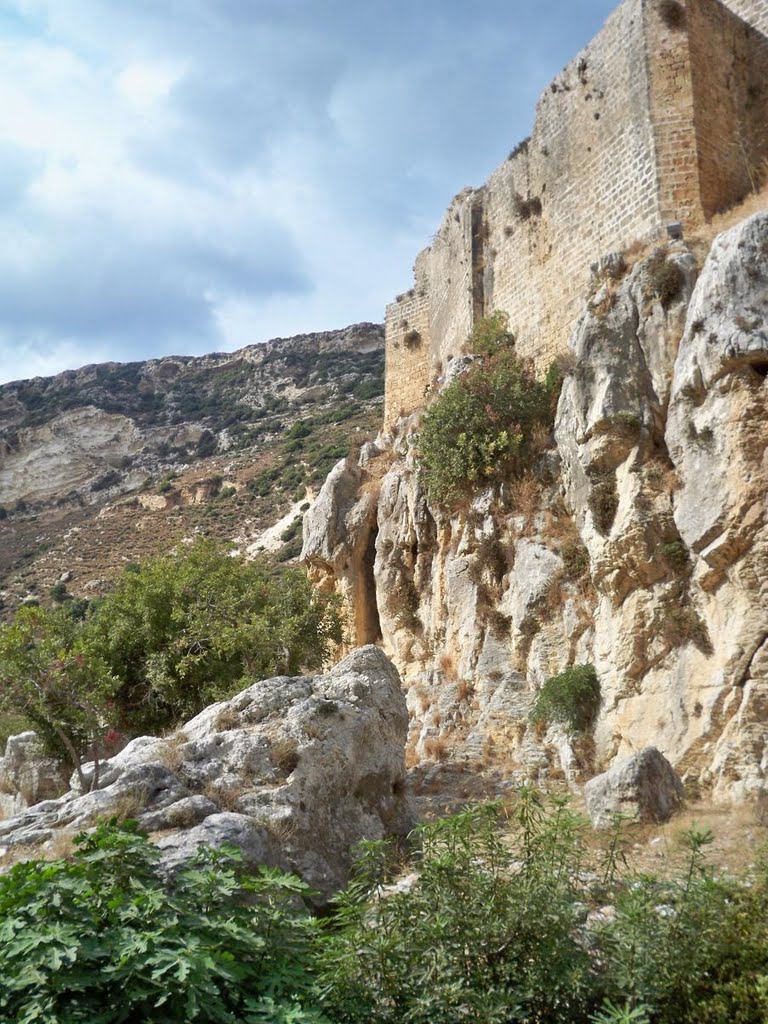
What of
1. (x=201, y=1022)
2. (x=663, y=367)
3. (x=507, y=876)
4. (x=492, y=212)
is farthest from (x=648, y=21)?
(x=201, y=1022)

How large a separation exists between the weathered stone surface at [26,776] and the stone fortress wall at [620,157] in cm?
1138

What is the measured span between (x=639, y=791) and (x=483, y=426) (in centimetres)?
860

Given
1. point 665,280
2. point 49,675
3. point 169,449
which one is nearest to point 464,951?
point 49,675

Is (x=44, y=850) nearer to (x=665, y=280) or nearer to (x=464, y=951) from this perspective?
(x=464, y=951)

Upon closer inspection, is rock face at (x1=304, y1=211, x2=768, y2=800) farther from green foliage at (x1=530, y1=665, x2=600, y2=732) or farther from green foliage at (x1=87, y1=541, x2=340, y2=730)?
green foliage at (x1=87, y1=541, x2=340, y2=730)

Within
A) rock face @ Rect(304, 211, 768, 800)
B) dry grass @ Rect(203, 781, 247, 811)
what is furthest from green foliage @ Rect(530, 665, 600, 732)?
dry grass @ Rect(203, 781, 247, 811)

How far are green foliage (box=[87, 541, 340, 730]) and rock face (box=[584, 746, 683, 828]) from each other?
6769mm

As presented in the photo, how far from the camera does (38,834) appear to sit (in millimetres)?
5863

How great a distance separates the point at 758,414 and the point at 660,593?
2620mm

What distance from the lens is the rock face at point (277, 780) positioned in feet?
19.5

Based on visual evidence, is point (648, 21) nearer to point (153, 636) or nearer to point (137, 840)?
point (153, 636)

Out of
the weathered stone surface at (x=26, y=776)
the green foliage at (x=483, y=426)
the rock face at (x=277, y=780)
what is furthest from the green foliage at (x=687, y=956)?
the green foliage at (x=483, y=426)

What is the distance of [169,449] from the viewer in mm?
67375

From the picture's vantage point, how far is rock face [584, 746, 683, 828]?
27.6ft
